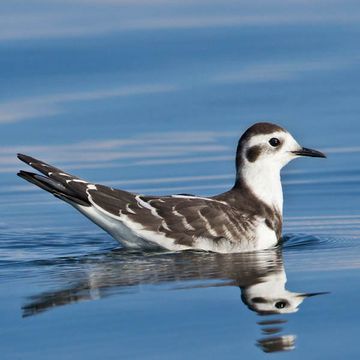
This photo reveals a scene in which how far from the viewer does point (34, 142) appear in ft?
56.6

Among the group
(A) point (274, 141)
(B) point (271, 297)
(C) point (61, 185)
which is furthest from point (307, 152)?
(B) point (271, 297)

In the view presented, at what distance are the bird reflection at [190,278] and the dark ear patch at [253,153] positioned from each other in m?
1.24

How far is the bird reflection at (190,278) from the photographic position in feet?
34.8

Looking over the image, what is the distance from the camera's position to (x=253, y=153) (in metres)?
14.2

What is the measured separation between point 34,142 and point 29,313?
690 centimetres

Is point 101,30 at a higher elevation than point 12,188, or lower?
higher

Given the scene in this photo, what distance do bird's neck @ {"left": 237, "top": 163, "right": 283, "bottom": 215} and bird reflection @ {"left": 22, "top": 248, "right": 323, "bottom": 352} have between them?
957mm

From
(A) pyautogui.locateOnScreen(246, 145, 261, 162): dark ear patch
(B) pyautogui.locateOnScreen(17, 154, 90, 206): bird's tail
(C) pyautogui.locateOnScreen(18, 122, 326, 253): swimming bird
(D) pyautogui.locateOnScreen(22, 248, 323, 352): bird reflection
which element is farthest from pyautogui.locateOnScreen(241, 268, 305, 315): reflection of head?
(A) pyautogui.locateOnScreen(246, 145, 261, 162): dark ear patch

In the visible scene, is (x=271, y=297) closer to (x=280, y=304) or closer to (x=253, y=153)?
(x=280, y=304)

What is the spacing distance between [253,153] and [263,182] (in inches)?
12.3

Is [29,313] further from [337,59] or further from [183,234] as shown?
[337,59]

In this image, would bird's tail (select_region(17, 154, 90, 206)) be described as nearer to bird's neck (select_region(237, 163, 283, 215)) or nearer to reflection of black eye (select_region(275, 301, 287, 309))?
bird's neck (select_region(237, 163, 283, 215))

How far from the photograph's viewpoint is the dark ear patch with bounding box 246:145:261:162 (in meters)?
14.2

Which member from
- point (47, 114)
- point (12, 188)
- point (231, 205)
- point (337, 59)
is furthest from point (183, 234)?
point (337, 59)
